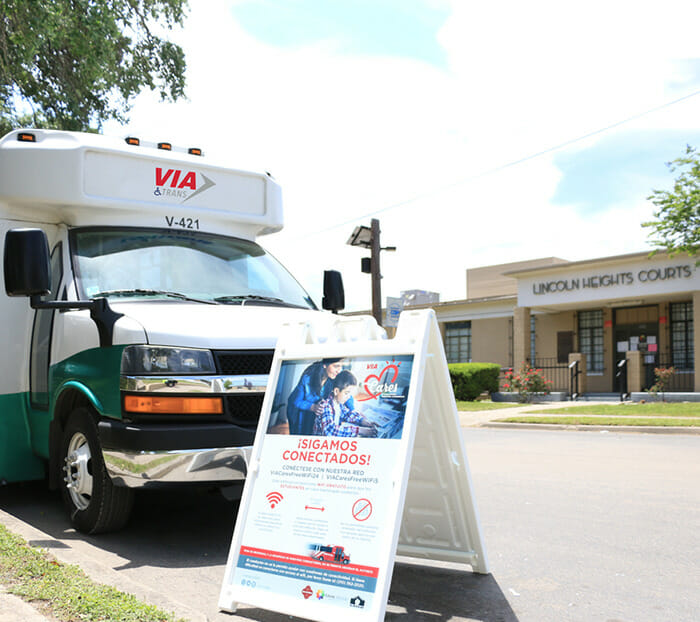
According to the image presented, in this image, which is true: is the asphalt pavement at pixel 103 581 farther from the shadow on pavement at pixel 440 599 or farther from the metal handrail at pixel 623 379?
the metal handrail at pixel 623 379

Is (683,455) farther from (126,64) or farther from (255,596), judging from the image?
(126,64)

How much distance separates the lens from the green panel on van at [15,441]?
614 cm

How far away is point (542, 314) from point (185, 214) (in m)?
22.8

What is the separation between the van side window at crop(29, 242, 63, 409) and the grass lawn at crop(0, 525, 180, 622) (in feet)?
6.01

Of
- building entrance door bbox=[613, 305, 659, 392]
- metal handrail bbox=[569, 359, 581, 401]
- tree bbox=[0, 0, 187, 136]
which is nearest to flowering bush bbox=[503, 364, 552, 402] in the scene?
metal handrail bbox=[569, 359, 581, 401]

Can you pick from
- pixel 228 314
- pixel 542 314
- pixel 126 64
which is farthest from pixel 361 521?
pixel 542 314

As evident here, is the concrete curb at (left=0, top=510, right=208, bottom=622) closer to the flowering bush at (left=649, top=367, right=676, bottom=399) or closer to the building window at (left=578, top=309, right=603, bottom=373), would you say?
the flowering bush at (left=649, top=367, right=676, bottom=399)

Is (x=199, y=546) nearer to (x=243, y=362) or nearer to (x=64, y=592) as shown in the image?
(x=243, y=362)

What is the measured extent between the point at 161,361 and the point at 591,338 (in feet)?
76.8

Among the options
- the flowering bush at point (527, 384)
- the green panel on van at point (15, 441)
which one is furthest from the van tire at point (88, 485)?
the flowering bush at point (527, 384)

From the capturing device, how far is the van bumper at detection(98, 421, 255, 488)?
15.4 feet

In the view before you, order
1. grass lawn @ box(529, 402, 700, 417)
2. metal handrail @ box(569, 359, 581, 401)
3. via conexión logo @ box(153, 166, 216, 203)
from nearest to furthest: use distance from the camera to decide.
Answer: via conexión logo @ box(153, 166, 216, 203), grass lawn @ box(529, 402, 700, 417), metal handrail @ box(569, 359, 581, 401)

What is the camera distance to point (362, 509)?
351cm

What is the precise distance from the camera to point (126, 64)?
15.2 metres
